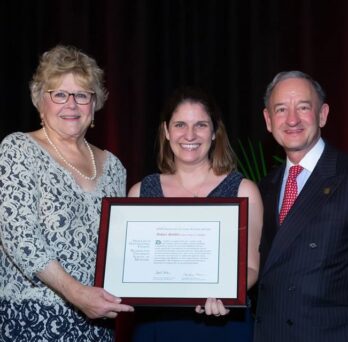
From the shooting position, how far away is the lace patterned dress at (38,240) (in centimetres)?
294

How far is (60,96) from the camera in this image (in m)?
3.18

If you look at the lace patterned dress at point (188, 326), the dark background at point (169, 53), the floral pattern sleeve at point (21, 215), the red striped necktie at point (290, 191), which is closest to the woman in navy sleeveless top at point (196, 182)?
the lace patterned dress at point (188, 326)

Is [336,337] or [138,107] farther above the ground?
[138,107]

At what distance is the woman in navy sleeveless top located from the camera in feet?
10.2

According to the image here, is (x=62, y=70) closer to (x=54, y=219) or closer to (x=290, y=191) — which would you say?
(x=54, y=219)

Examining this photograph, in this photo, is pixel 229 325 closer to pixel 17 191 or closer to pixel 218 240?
pixel 218 240

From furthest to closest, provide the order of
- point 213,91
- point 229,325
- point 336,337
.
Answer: point 213,91 → point 229,325 → point 336,337

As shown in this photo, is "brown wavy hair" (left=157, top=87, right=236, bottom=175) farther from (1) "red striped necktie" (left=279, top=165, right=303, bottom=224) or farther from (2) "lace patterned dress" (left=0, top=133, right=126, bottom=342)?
(2) "lace patterned dress" (left=0, top=133, right=126, bottom=342)

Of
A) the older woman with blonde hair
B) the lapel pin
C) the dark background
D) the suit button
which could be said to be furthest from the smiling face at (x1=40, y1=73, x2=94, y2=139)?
the dark background

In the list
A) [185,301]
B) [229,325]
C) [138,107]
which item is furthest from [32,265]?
[138,107]

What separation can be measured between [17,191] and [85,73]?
56cm

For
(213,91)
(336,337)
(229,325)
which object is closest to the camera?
(336,337)

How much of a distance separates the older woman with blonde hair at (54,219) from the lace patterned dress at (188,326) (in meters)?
0.16

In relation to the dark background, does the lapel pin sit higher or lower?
lower
